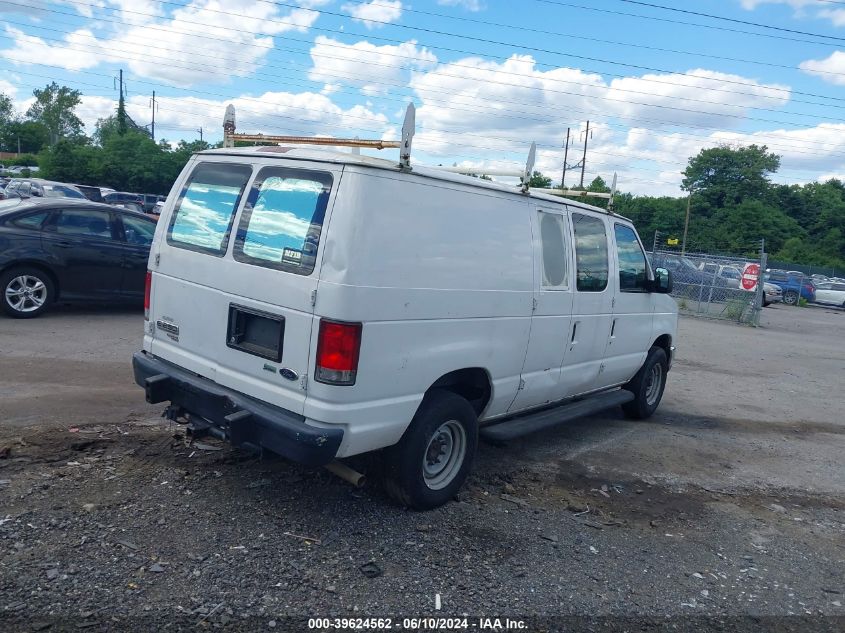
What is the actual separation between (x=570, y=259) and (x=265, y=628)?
3703mm

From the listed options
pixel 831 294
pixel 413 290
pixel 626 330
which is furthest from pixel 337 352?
pixel 831 294

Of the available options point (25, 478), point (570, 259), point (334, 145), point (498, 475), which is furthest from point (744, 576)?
point (25, 478)

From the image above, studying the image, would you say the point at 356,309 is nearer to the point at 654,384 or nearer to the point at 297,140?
the point at 297,140

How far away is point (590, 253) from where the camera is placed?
238 inches

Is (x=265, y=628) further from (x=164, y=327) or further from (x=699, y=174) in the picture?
(x=699, y=174)

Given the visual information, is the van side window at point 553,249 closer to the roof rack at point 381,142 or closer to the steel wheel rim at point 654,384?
the roof rack at point 381,142

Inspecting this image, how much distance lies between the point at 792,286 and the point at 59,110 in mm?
88163

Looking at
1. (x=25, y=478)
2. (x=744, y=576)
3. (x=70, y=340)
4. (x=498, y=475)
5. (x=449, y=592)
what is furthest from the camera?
(x=70, y=340)

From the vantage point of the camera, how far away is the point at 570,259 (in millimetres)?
5691

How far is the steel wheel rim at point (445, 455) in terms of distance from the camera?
15.3 ft

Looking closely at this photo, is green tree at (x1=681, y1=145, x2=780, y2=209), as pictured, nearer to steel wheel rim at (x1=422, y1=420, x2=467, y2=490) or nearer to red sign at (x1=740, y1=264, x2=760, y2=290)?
red sign at (x1=740, y1=264, x2=760, y2=290)

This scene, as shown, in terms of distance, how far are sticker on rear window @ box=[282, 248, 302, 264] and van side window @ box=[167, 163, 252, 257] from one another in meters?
0.56

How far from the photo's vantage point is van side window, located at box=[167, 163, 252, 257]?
4.45 meters

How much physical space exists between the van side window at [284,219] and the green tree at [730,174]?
73.3 metres
